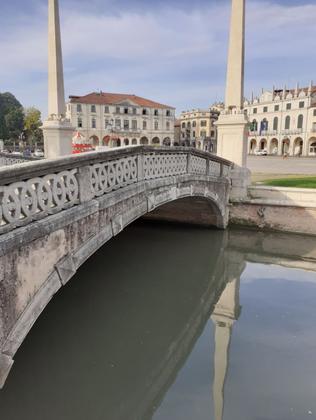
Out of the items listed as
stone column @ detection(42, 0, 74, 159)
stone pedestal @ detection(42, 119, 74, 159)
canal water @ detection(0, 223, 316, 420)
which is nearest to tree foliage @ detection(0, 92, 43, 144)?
stone column @ detection(42, 0, 74, 159)

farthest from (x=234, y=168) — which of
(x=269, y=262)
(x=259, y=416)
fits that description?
(x=259, y=416)

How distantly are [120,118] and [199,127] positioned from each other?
84.6 feet

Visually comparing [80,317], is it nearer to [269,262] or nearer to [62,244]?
[62,244]

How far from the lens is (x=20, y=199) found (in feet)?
11.5

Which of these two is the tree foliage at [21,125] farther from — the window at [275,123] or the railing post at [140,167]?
the railing post at [140,167]

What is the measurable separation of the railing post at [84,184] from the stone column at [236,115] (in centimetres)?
881

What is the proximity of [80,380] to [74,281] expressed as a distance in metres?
3.98

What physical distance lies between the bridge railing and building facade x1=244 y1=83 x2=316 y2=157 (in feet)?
180

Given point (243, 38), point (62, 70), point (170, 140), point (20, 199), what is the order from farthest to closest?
point (170, 140) < point (243, 38) < point (62, 70) < point (20, 199)

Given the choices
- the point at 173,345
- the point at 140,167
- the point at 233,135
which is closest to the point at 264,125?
the point at 233,135

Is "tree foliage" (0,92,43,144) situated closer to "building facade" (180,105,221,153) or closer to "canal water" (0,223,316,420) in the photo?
"building facade" (180,105,221,153)

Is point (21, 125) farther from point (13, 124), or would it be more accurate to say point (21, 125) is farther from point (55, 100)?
point (55, 100)

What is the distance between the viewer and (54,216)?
13.1 ft

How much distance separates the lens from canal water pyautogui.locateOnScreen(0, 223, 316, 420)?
14.7ft
